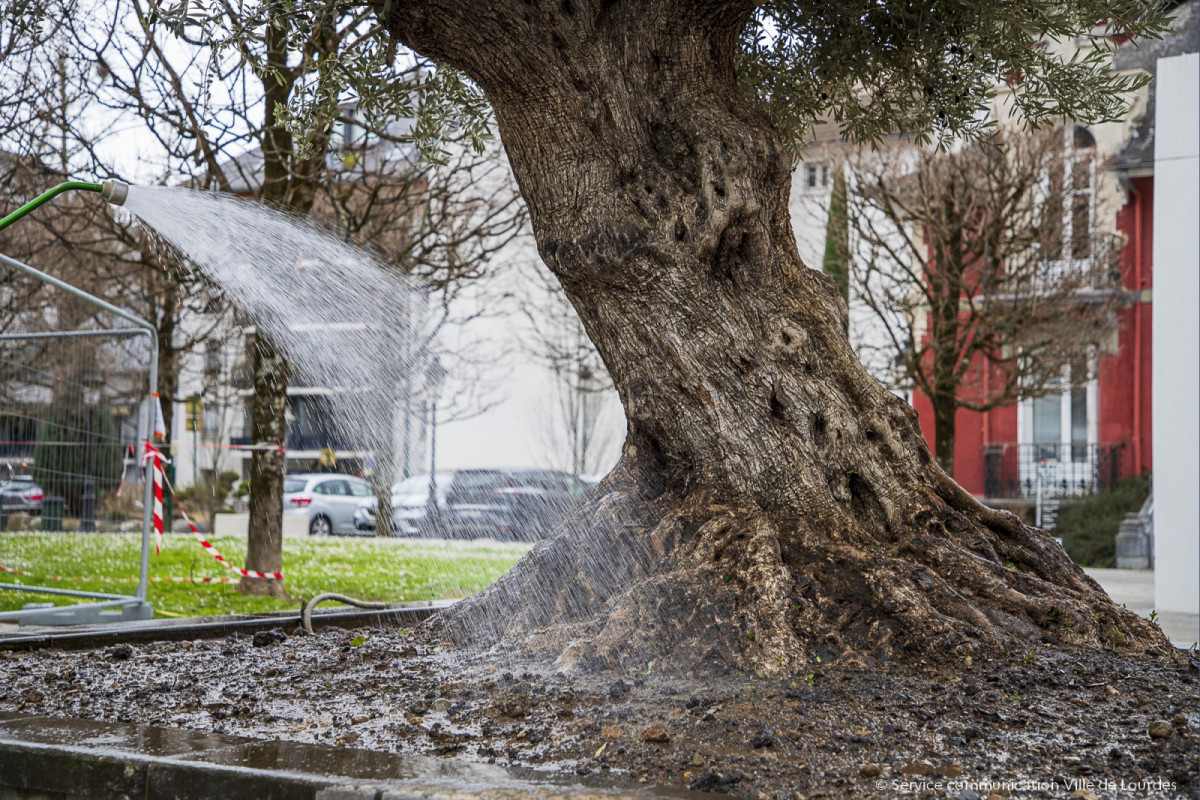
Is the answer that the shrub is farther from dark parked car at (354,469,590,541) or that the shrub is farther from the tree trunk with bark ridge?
the tree trunk with bark ridge

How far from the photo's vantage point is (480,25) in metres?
4.32

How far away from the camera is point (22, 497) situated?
29.8 ft

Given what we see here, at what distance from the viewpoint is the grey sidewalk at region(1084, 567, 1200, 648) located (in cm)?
832

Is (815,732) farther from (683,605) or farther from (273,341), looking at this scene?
(273,341)

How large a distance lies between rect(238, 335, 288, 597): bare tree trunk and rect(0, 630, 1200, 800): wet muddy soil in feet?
16.5

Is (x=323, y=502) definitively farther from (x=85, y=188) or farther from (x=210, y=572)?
(x=85, y=188)

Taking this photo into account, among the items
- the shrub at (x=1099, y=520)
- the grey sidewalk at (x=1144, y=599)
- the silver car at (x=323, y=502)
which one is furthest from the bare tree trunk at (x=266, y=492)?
the silver car at (x=323, y=502)

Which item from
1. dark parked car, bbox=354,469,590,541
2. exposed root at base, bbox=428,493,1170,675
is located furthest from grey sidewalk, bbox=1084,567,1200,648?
dark parked car, bbox=354,469,590,541

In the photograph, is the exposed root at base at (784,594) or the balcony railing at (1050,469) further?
the balcony railing at (1050,469)

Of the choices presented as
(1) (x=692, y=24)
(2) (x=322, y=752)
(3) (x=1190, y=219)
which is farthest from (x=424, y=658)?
(3) (x=1190, y=219)

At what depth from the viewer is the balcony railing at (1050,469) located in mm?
21312

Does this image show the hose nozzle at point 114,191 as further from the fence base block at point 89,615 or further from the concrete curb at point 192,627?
the fence base block at point 89,615

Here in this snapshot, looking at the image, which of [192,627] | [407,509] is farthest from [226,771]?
[407,509]

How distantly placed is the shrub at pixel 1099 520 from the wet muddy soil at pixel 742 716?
15.7 m
